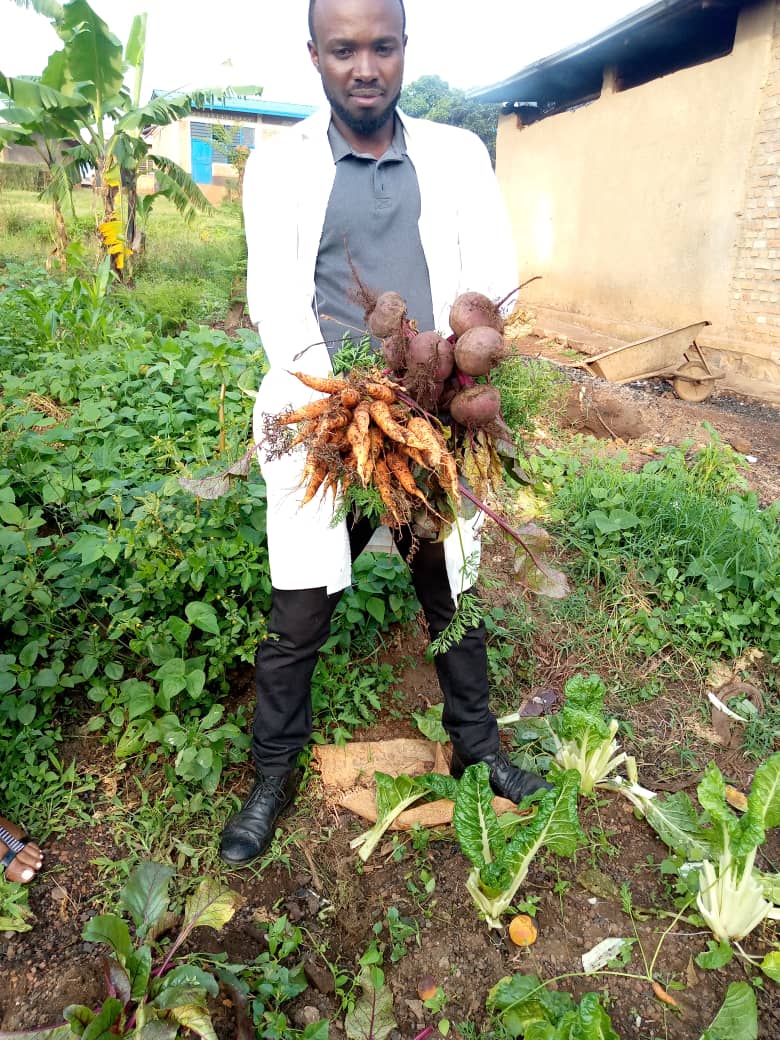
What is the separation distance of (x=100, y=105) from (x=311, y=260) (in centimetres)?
Answer: 861

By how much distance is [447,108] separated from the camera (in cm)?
2612

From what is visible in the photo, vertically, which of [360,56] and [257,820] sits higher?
[360,56]

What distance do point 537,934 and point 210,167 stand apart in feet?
87.2

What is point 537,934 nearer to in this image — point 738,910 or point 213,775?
point 738,910

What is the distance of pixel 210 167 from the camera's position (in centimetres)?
2436

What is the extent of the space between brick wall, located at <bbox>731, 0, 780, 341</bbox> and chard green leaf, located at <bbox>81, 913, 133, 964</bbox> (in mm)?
7018

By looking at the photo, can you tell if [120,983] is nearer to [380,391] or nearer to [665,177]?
[380,391]

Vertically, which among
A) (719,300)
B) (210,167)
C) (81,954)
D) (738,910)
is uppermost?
(210,167)

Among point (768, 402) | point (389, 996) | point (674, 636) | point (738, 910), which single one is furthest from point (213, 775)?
point (768, 402)

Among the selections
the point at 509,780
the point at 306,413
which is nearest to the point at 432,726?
the point at 509,780

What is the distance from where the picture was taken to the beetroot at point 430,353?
1.68 meters

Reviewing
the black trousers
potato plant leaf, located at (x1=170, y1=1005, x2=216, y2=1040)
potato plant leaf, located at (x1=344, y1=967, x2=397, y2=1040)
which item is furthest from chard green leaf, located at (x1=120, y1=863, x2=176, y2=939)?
potato plant leaf, located at (x1=344, y1=967, x2=397, y2=1040)

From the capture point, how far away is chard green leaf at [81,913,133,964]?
1.70 meters

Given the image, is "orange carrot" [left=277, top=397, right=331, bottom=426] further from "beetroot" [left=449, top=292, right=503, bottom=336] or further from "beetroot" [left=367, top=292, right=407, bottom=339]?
"beetroot" [left=449, top=292, right=503, bottom=336]
